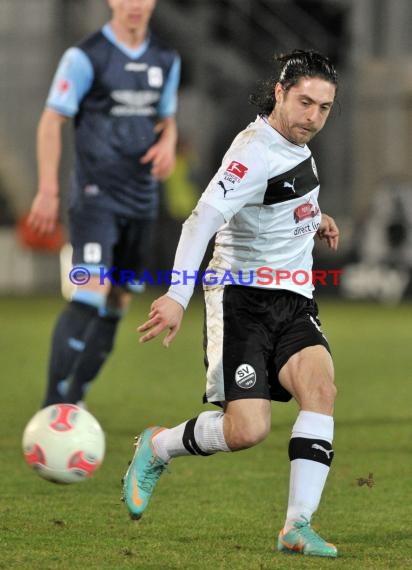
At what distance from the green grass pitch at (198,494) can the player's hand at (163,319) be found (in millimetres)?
715

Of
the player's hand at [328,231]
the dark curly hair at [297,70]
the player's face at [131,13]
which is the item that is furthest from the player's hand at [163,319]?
the player's face at [131,13]

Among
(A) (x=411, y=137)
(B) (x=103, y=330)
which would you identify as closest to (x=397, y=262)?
(A) (x=411, y=137)

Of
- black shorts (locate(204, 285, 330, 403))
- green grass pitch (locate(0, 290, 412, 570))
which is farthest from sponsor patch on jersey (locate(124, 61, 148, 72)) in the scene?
black shorts (locate(204, 285, 330, 403))

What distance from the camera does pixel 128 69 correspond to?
293 inches

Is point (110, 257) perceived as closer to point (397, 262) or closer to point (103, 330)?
point (103, 330)

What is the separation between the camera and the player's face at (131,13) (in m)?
7.22

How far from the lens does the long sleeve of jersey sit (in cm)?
447

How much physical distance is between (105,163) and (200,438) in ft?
9.55

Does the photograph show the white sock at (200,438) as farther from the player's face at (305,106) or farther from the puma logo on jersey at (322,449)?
the player's face at (305,106)

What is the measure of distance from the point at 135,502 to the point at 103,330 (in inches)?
108

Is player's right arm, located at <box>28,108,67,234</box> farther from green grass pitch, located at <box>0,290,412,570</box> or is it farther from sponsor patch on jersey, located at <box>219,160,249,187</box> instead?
sponsor patch on jersey, located at <box>219,160,249,187</box>

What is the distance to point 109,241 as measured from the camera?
729cm

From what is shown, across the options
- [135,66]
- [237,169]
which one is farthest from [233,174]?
[135,66]

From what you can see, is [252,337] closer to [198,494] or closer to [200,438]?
[200,438]
